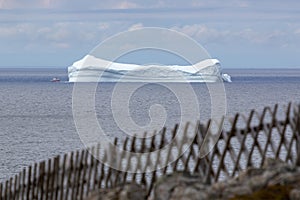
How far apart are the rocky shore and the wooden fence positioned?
0.82 m

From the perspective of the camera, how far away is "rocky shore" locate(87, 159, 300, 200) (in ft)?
28.7

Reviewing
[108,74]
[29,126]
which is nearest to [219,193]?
[29,126]

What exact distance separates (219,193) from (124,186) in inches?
62.7

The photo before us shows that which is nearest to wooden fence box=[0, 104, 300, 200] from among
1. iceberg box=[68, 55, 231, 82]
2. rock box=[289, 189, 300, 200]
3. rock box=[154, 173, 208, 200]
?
rock box=[154, 173, 208, 200]

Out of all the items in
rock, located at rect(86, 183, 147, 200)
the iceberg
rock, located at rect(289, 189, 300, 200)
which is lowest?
rock, located at rect(86, 183, 147, 200)

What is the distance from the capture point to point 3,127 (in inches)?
2574

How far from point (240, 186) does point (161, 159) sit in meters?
2.21

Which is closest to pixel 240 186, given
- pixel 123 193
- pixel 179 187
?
pixel 179 187

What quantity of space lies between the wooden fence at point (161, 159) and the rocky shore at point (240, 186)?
2.71 ft

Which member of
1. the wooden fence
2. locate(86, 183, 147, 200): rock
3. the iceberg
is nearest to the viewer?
locate(86, 183, 147, 200): rock

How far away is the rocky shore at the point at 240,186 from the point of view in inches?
344

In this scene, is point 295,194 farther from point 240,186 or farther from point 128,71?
point 128,71

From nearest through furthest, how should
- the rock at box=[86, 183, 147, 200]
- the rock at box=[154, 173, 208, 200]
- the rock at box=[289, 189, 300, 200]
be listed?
the rock at box=[289, 189, 300, 200] → the rock at box=[154, 173, 208, 200] → the rock at box=[86, 183, 147, 200]

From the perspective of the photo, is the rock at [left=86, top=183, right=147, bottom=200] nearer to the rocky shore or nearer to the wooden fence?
the rocky shore
